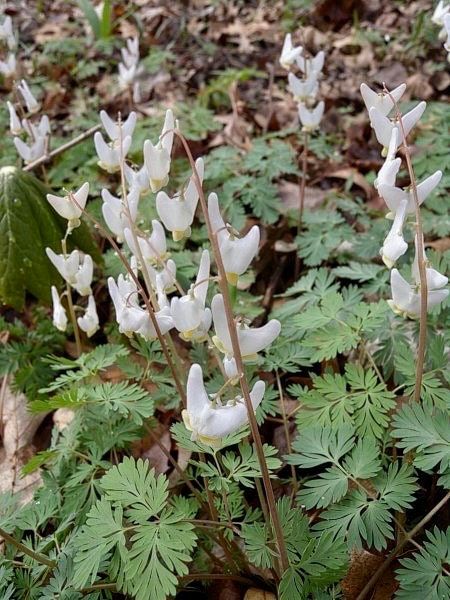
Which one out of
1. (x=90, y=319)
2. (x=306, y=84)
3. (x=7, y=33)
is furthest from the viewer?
(x=7, y=33)

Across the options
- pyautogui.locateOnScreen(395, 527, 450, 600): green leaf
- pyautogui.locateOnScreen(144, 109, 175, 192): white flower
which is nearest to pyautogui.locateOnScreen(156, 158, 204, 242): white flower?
pyautogui.locateOnScreen(144, 109, 175, 192): white flower

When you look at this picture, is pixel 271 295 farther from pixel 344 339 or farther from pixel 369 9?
pixel 369 9

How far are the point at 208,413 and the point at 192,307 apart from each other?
33 cm

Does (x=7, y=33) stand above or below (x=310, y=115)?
above

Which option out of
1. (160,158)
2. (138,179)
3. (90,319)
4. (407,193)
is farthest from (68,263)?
(407,193)

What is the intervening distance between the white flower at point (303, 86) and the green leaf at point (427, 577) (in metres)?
2.72

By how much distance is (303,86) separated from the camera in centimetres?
352

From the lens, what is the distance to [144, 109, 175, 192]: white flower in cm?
188

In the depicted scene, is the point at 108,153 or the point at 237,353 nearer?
the point at 237,353

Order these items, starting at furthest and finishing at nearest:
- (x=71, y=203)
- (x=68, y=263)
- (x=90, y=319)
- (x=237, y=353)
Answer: (x=90, y=319)
(x=68, y=263)
(x=71, y=203)
(x=237, y=353)

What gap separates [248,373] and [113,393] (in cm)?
58

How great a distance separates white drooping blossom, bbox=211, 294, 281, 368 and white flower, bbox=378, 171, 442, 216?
2.08 feet

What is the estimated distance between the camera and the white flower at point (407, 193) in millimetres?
1904

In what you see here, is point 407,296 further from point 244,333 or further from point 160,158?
point 160,158
